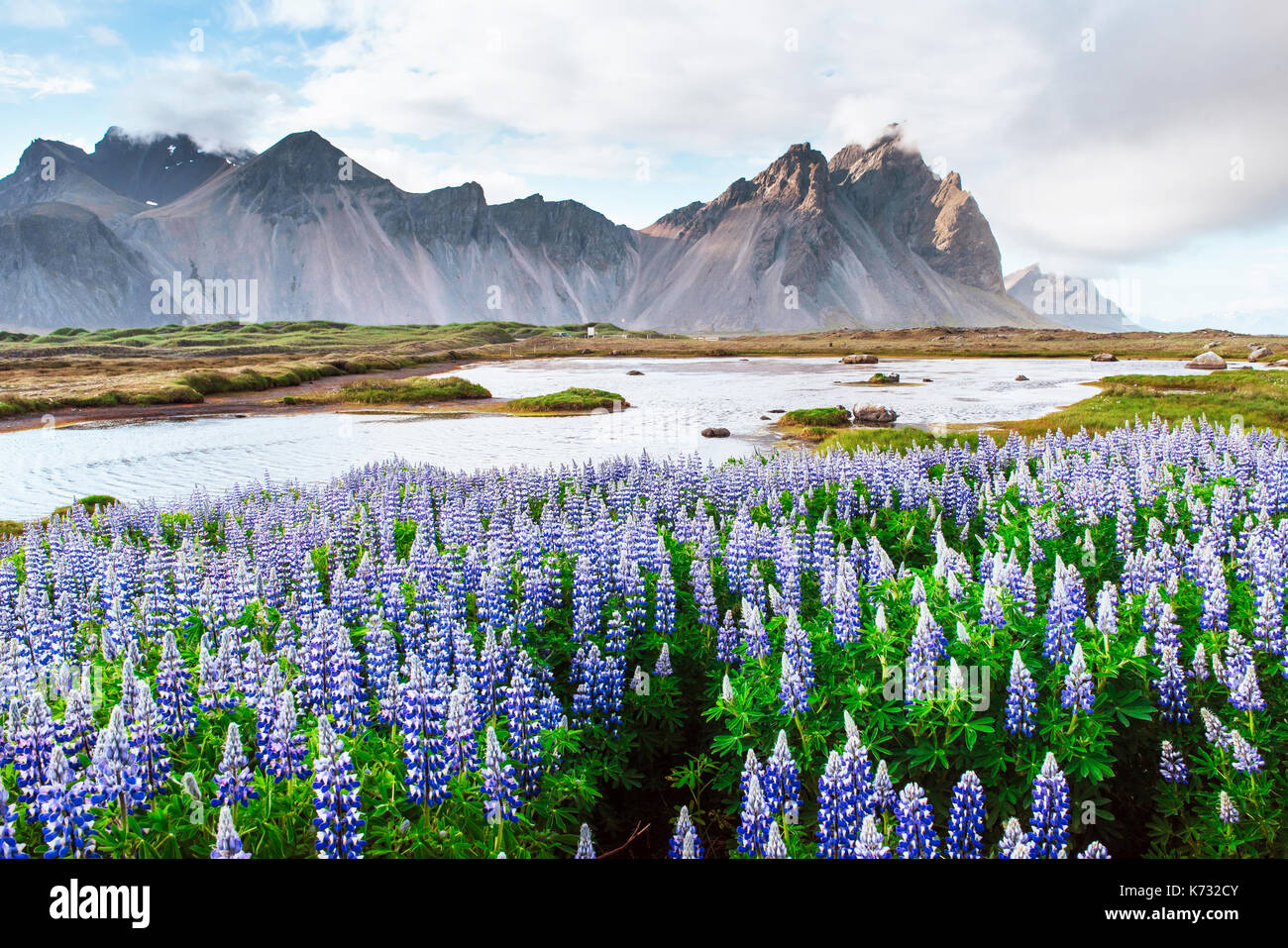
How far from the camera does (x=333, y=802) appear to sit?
4.27 meters

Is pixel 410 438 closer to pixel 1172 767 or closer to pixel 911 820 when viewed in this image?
pixel 1172 767

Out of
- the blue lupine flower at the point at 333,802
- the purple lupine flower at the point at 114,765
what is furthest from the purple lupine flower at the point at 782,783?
the purple lupine flower at the point at 114,765

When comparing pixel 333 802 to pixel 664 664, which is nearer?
pixel 333 802

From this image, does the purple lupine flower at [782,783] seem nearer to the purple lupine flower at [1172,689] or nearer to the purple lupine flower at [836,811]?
the purple lupine flower at [836,811]

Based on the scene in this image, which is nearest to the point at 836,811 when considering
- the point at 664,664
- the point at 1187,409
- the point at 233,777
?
the point at 664,664

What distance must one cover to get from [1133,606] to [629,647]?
4440mm

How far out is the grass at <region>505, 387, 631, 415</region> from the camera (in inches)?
1906

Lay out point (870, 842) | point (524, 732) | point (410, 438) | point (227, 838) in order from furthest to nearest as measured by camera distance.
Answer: point (410, 438), point (524, 732), point (870, 842), point (227, 838)

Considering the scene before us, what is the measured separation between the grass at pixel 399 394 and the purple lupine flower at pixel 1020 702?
2131 inches

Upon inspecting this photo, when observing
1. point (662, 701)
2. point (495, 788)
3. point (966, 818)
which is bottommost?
point (662, 701)

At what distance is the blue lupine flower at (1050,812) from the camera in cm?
453

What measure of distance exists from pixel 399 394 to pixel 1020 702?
184 ft

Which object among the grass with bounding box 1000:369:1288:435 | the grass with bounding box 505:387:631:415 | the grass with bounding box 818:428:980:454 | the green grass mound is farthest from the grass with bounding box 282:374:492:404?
the grass with bounding box 1000:369:1288:435
